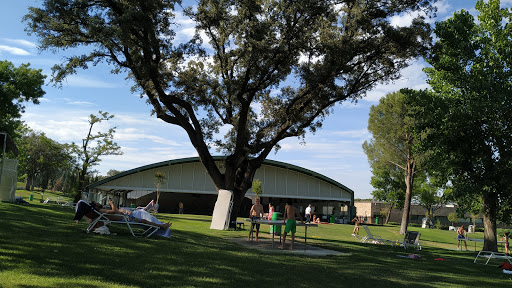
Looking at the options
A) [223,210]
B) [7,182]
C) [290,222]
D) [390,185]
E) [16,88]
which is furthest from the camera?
[390,185]

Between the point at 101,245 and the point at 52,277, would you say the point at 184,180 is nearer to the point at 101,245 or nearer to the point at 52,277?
the point at 101,245

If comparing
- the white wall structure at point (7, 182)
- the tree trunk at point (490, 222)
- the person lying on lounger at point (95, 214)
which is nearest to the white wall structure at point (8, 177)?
the white wall structure at point (7, 182)

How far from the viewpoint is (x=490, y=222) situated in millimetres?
17484

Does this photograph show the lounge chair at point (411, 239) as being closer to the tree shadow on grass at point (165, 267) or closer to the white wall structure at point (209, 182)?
the tree shadow on grass at point (165, 267)

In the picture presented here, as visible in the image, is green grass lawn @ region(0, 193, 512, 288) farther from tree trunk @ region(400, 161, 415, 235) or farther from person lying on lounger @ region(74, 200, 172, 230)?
tree trunk @ region(400, 161, 415, 235)

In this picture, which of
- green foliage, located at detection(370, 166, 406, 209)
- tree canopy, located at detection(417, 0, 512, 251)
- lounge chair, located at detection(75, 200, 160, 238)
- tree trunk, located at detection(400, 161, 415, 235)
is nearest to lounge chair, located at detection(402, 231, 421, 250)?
tree canopy, located at detection(417, 0, 512, 251)

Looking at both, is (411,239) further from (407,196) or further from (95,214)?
(407,196)

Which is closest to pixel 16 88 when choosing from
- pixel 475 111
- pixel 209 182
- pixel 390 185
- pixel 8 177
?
pixel 8 177

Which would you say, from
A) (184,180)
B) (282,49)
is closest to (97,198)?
(184,180)

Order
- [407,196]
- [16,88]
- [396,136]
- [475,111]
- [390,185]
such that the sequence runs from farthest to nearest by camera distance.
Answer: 1. [390,185]
2. [396,136]
3. [407,196]
4. [16,88]
5. [475,111]

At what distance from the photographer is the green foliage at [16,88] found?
83.3 feet

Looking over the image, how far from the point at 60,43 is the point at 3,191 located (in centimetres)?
953

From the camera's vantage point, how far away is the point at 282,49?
1611 centimetres

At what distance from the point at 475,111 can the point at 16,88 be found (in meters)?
26.2
